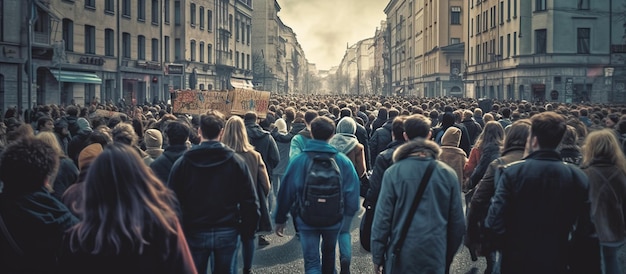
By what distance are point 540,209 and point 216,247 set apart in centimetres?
254

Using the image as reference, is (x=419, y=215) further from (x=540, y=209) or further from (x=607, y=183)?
(x=607, y=183)

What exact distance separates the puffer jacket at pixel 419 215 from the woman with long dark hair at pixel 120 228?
2.11 m

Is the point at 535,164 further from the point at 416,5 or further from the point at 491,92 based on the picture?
the point at 416,5

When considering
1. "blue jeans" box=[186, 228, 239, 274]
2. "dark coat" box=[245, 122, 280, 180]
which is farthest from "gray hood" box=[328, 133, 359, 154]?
"blue jeans" box=[186, 228, 239, 274]

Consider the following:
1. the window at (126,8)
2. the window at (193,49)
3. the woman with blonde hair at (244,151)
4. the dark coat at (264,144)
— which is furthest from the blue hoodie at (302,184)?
the window at (193,49)

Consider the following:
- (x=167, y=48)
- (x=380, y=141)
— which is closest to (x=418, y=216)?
(x=380, y=141)

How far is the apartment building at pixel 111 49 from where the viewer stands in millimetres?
29422

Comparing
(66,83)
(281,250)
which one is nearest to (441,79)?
(66,83)

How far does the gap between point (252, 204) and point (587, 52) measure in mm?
51764

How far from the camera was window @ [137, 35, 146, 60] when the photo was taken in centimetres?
4669

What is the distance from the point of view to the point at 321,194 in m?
5.95

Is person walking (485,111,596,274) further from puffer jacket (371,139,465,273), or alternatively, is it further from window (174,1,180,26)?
window (174,1,180,26)

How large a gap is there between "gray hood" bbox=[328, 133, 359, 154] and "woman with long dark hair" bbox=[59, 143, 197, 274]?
17.6 ft

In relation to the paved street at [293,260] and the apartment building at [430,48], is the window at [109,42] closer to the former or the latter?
the paved street at [293,260]
